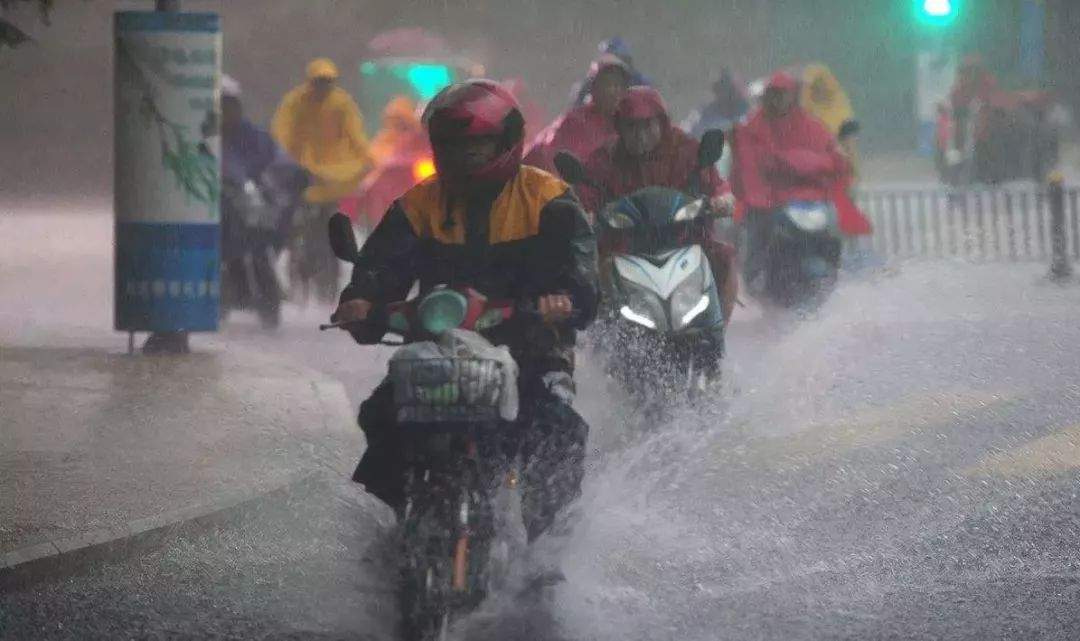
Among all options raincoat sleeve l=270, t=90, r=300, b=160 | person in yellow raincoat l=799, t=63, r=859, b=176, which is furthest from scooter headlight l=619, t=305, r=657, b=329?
person in yellow raincoat l=799, t=63, r=859, b=176

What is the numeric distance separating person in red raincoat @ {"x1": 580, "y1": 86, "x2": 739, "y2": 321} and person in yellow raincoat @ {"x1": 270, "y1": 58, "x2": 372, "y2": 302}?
871 centimetres

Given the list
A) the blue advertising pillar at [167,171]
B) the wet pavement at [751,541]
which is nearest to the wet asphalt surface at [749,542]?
the wet pavement at [751,541]

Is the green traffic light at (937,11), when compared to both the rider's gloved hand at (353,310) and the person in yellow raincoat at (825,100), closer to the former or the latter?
the person in yellow raincoat at (825,100)

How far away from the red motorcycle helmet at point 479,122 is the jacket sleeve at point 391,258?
0.22 meters

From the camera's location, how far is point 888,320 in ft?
54.4

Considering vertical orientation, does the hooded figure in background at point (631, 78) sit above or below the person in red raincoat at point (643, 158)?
above

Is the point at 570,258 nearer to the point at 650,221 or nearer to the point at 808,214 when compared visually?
the point at 650,221

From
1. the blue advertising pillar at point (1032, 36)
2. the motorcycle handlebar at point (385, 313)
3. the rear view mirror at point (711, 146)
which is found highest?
the blue advertising pillar at point (1032, 36)

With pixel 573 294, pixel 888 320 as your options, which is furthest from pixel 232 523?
pixel 888 320

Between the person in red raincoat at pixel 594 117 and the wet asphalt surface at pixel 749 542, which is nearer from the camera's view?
the wet asphalt surface at pixel 749 542

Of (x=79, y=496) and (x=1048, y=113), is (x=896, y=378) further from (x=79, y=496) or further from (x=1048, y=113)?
(x=1048, y=113)

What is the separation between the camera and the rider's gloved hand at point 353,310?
615 centimetres

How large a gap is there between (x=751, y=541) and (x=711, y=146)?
9.11 ft

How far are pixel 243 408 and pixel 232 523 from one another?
318cm
